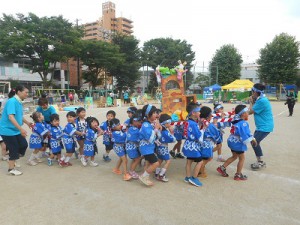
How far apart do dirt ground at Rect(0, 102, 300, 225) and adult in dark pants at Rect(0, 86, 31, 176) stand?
0.54 metres

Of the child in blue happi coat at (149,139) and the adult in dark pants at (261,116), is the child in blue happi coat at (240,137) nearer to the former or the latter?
the adult in dark pants at (261,116)

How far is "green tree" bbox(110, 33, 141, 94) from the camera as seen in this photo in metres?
37.2

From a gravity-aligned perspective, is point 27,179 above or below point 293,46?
below

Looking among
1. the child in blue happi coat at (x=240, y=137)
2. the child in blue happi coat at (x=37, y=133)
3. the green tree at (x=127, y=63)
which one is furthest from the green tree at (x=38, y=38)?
the child in blue happi coat at (x=240, y=137)

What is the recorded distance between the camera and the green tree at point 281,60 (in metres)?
32.9

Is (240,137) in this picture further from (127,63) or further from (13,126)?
(127,63)

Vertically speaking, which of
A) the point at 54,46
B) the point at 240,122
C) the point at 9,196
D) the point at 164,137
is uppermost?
the point at 54,46

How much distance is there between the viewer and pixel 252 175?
15.3ft

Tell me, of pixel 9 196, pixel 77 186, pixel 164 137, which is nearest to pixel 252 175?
pixel 164 137

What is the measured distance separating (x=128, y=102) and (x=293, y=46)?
80.3 feet

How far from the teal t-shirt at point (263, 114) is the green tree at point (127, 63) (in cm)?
3303

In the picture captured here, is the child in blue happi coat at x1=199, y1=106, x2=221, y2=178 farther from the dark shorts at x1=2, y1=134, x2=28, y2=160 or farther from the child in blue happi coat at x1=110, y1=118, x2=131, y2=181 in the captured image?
the dark shorts at x1=2, y1=134, x2=28, y2=160

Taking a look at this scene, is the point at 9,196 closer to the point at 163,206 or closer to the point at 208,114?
the point at 163,206

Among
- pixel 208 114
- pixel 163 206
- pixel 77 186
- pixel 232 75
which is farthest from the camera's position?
pixel 232 75
